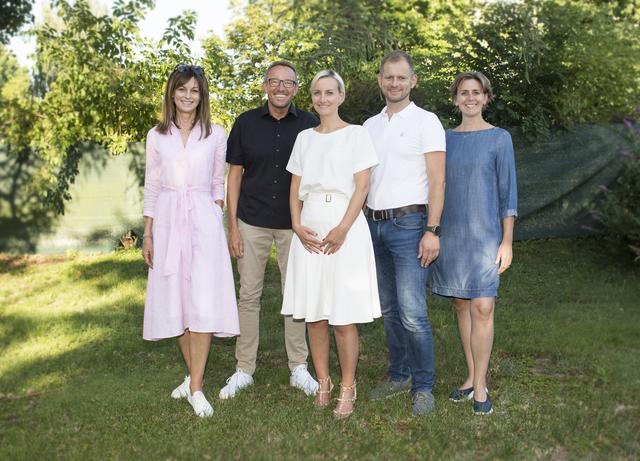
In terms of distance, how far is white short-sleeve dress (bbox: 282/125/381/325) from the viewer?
416cm

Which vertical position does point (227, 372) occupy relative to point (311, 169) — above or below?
below

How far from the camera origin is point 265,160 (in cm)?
487

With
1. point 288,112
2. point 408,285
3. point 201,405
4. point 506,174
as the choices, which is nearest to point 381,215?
point 408,285

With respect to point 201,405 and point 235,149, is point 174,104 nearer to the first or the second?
point 235,149

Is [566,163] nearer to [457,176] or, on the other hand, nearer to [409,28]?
[457,176]

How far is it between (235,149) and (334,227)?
3.66 feet

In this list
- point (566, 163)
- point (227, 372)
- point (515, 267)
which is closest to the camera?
point (227, 372)

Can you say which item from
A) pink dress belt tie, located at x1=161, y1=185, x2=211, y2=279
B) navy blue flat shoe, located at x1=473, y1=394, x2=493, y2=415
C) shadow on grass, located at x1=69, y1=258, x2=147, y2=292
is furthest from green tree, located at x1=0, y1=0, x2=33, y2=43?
navy blue flat shoe, located at x1=473, y1=394, x2=493, y2=415

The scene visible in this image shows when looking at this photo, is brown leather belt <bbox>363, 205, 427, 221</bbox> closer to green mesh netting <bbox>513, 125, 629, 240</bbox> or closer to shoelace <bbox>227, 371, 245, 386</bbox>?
shoelace <bbox>227, 371, 245, 386</bbox>

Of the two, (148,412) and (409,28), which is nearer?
(148,412)

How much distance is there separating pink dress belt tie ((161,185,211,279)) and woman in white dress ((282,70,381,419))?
2.18 ft

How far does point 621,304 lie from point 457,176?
4044 mm

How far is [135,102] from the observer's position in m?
11.0

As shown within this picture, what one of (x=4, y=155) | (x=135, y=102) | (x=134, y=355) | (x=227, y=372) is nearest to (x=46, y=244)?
(x=4, y=155)
